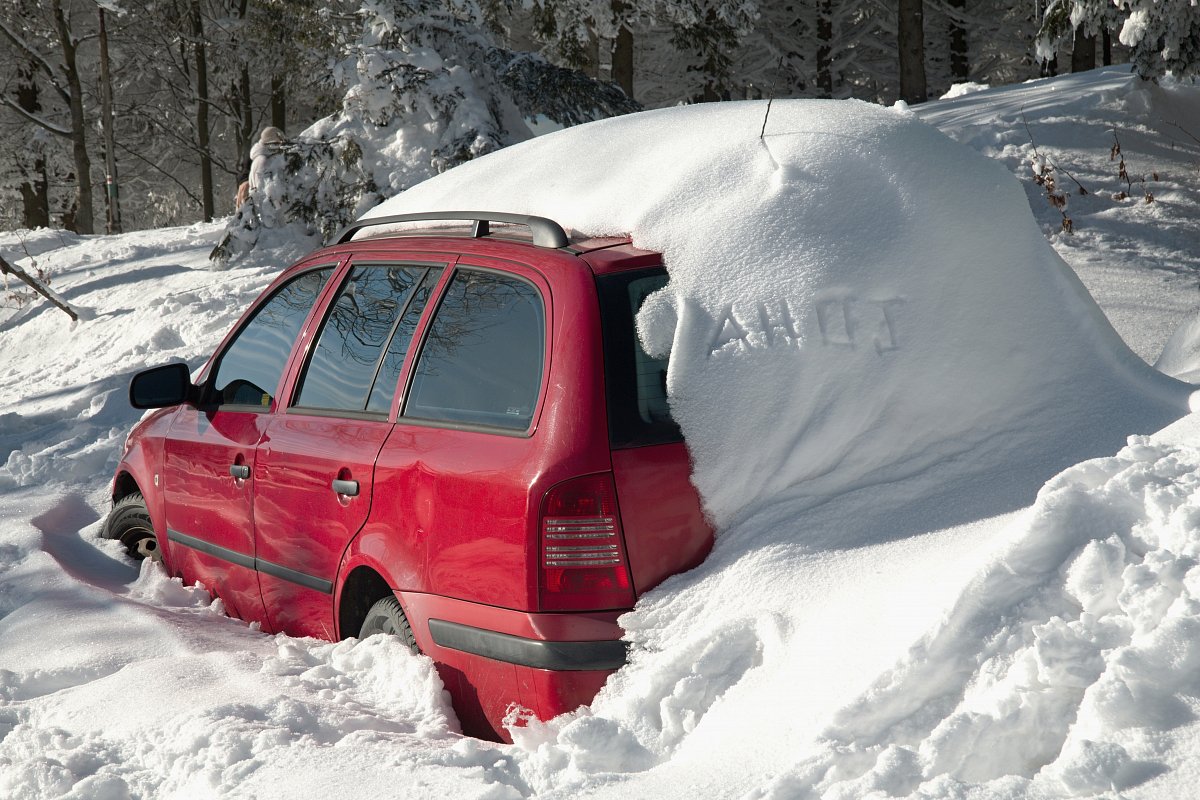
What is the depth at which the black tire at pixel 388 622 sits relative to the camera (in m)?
3.47

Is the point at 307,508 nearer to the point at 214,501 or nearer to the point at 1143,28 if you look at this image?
the point at 214,501

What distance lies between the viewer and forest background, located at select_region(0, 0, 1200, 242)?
12555 mm

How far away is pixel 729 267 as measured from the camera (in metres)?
3.29

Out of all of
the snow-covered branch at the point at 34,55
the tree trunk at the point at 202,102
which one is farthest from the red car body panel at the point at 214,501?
the tree trunk at the point at 202,102

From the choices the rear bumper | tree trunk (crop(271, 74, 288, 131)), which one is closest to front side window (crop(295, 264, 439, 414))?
the rear bumper

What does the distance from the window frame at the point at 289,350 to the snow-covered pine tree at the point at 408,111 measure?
25.5 feet

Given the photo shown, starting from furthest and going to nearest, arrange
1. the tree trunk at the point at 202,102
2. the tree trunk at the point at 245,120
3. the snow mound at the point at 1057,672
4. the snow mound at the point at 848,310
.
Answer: the tree trunk at the point at 245,120 → the tree trunk at the point at 202,102 → the snow mound at the point at 848,310 → the snow mound at the point at 1057,672

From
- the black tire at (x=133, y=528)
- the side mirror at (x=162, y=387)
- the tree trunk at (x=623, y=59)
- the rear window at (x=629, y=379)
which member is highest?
the tree trunk at (x=623, y=59)

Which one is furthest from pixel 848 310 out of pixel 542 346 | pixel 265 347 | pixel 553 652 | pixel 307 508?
pixel 265 347

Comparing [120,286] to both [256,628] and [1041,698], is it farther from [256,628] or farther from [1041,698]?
[1041,698]

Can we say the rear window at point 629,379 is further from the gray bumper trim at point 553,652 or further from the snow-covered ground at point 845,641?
the gray bumper trim at point 553,652

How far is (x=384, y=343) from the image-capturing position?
3768 millimetres

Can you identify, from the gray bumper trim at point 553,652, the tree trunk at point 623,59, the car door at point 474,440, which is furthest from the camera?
the tree trunk at point 623,59

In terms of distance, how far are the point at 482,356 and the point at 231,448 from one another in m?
1.57
